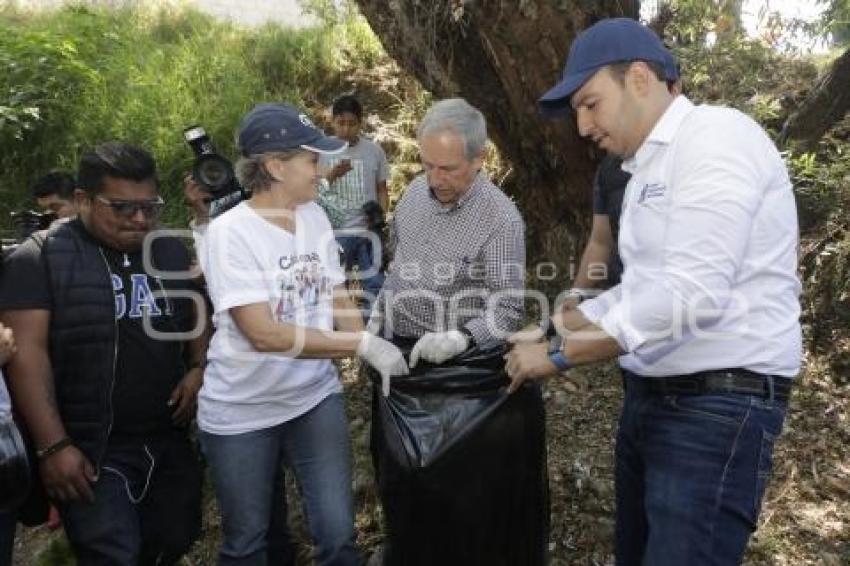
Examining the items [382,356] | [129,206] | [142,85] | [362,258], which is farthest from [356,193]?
[142,85]

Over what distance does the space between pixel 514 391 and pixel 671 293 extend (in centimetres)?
69

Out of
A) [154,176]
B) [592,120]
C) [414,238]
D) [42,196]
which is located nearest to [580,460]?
[414,238]

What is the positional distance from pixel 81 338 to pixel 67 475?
1.26 feet

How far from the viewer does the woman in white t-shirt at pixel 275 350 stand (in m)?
1.86

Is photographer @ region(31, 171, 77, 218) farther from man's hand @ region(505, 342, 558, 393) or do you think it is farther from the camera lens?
man's hand @ region(505, 342, 558, 393)

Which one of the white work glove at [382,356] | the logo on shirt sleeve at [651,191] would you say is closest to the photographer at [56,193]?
the white work glove at [382,356]

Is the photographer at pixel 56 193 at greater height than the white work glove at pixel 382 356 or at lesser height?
greater

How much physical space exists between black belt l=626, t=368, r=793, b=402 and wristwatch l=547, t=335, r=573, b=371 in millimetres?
A: 231

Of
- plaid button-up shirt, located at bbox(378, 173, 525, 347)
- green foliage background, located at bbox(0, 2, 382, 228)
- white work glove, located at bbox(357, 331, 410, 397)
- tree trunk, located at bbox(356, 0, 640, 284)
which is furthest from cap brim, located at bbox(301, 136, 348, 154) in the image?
green foliage background, located at bbox(0, 2, 382, 228)

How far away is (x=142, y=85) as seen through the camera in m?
6.91

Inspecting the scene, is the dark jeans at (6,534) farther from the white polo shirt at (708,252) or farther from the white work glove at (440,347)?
the white polo shirt at (708,252)

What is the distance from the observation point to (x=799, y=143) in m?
3.81

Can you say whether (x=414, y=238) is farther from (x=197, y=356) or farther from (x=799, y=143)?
(x=799, y=143)

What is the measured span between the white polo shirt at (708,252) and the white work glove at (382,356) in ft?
2.10
